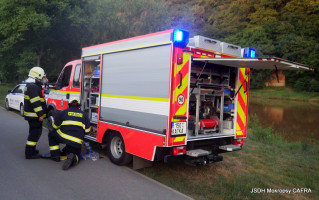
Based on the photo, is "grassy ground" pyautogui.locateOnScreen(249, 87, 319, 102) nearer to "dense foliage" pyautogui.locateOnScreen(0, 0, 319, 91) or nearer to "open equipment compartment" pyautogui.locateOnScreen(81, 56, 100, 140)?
"dense foliage" pyautogui.locateOnScreen(0, 0, 319, 91)

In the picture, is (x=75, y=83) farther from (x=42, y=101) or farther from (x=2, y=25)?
(x=2, y=25)

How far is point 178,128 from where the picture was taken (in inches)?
176

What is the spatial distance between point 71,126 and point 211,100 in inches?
116

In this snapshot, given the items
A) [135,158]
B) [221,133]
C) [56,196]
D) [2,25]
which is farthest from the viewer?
[2,25]

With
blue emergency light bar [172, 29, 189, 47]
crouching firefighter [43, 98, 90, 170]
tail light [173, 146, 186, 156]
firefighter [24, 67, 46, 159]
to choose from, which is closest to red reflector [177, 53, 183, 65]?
blue emergency light bar [172, 29, 189, 47]

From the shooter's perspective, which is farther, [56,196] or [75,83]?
[75,83]

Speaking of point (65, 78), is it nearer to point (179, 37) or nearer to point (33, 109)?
point (33, 109)

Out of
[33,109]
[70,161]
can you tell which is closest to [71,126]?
[70,161]

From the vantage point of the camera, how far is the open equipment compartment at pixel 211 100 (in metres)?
5.16

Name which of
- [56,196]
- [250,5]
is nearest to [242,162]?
[56,196]

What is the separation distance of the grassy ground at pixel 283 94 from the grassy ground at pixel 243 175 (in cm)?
3726

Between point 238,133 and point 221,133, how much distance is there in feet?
1.41

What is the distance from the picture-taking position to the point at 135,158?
17.0ft

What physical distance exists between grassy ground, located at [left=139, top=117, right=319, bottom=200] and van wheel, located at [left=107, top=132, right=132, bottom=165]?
466mm
